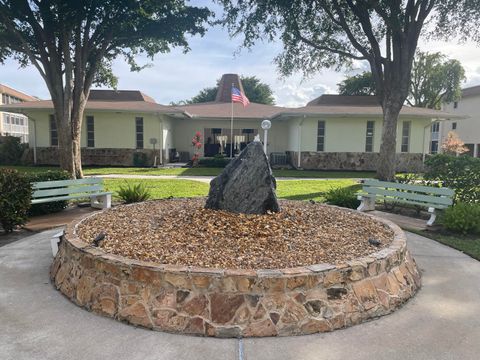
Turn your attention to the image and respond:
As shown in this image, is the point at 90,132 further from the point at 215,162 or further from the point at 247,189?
the point at 247,189

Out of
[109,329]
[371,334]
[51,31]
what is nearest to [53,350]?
[109,329]

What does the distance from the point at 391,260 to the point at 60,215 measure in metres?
6.85

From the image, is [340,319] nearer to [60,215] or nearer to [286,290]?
[286,290]

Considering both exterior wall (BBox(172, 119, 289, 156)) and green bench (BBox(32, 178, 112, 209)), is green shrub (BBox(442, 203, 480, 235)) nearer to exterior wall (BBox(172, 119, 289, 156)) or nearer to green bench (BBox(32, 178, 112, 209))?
green bench (BBox(32, 178, 112, 209))

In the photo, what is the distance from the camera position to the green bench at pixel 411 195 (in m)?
7.38

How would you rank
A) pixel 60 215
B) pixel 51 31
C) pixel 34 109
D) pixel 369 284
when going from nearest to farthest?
pixel 369 284
pixel 60 215
pixel 51 31
pixel 34 109

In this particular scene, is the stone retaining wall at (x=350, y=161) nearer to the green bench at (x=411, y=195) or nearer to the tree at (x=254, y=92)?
the green bench at (x=411, y=195)

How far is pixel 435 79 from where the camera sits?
116 ft

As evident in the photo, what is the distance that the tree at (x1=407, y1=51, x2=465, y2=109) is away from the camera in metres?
34.8

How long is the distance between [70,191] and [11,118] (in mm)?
42505

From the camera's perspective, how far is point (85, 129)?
69.0 ft

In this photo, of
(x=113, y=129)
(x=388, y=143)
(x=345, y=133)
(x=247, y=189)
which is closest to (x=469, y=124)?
(x=345, y=133)

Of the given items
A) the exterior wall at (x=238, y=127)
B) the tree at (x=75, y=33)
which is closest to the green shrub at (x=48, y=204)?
the tree at (x=75, y=33)

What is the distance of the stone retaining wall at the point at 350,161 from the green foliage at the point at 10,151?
16.2 meters
